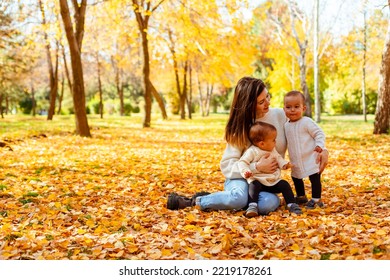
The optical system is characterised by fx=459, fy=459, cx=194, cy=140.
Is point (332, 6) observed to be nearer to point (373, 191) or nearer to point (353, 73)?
point (353, 73)

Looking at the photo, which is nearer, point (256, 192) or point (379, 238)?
point (379, 238)

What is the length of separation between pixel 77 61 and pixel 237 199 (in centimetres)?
1012

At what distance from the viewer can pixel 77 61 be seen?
539 inches

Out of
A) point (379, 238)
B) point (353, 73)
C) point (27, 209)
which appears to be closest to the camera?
point (379, 238)

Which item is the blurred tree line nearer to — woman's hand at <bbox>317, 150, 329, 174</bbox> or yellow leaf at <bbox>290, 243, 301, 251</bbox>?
woman's hand at <bbox>317, 150, 329, 174</bbox>

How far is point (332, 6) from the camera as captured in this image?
2061cm

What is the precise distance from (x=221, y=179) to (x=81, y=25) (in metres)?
9.35

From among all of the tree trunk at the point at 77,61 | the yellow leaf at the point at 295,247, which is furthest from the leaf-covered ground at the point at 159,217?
the tree trunk at the point at 77,61

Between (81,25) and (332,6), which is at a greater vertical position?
(332,6)

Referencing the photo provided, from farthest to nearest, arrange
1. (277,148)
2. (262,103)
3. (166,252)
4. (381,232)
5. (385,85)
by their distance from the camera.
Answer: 1. (385,85)
2. (277,148)
3. (262,103)
4. (381,232)
5. (166,252)

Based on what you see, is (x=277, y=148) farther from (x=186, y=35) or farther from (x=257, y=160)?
(x=186, y=35)

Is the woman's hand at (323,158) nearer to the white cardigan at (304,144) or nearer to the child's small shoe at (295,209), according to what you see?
the white cardigan at (304,144)

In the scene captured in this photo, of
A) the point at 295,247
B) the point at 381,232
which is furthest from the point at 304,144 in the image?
the point at 295,247
